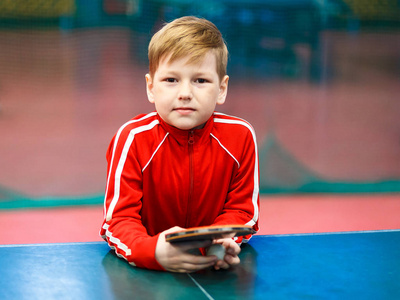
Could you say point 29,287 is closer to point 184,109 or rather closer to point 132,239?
point 132,239

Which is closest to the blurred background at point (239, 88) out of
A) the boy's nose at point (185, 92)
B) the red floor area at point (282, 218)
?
the red floor area at point (282, 218)

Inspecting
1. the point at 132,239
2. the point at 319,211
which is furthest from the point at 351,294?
the point at 319,211

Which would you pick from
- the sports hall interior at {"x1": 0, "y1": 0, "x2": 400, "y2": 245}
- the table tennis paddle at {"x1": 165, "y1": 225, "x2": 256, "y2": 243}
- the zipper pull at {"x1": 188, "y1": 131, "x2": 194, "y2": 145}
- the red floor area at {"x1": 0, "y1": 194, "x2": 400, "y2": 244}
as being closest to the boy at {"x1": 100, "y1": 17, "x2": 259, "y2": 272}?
the zipper pull at {"x1": 188, "y1": 131, "x2": 194, "y2": 145}

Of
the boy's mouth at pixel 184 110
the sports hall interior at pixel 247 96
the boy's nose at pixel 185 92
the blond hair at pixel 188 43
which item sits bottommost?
the sports hall interior at pixel 247 96

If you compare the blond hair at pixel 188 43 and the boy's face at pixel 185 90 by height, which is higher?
the blond hair at pixel 188 43

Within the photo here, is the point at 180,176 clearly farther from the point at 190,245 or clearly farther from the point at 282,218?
the point at 282,218

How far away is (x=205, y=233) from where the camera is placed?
3.82 ft

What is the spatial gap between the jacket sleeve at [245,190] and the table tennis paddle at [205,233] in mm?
414

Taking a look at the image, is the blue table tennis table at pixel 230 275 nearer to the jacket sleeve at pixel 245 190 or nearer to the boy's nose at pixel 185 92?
the jacket sleeve at pixel 245 190

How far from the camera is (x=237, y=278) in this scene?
1267 mm

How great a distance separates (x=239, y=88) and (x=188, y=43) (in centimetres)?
323

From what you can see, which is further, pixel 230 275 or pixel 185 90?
pixel 185 90

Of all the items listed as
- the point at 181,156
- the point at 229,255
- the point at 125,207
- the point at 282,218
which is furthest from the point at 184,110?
the point at 282,218

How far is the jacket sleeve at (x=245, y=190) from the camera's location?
1.66 m
